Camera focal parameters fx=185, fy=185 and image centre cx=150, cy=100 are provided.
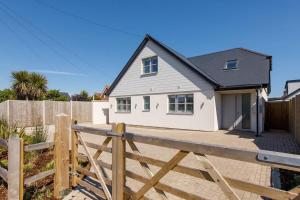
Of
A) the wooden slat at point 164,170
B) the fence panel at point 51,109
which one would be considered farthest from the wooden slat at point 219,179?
the fence panel at point 51,109

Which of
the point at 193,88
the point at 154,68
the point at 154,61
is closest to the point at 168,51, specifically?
the point at 154,61

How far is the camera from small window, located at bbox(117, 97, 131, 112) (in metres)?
18.1

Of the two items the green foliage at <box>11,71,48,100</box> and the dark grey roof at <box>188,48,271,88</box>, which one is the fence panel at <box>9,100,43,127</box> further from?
the dark grey roof at <box>188,48,271,88</box>

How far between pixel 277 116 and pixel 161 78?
9.65 metres

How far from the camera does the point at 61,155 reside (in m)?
3.86

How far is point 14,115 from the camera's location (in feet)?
50.3

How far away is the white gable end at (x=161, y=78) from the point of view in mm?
13742

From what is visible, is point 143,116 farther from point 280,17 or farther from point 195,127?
point 280,17

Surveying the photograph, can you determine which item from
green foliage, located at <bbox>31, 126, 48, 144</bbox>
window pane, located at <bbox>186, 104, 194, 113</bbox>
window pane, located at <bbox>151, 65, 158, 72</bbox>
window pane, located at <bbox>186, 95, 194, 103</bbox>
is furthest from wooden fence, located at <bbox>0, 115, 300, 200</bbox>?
window pane, located at <bbox>151, 65, 158, 72</bbox>

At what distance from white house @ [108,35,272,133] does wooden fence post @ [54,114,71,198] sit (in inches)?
418

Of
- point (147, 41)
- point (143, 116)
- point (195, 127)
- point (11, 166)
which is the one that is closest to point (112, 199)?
point (11, 166)

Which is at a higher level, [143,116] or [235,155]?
[235,155]

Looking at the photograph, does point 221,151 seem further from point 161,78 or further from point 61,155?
point 161,78

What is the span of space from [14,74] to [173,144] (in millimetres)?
23192
